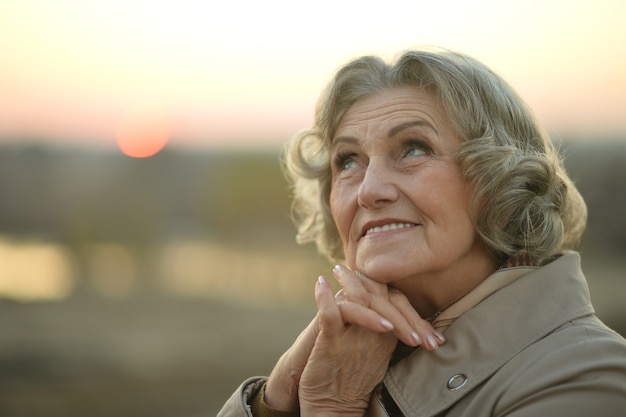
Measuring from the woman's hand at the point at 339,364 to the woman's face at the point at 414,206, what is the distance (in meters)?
0.23

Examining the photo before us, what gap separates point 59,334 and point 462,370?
13191 millimetres

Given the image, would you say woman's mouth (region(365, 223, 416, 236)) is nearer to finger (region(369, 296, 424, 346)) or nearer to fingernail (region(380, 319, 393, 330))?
finger (region(369, 296, 424, 346))

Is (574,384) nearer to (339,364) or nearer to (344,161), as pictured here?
(339,364)

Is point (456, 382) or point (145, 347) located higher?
point (456, 382)

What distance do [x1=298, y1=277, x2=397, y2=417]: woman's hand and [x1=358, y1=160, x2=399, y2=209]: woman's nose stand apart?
0.35m

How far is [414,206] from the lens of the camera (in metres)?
2.74

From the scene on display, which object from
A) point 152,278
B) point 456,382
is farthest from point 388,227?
point 152,278

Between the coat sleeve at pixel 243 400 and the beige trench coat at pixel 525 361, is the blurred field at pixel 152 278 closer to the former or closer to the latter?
the beige trench coat at pixel 525 361

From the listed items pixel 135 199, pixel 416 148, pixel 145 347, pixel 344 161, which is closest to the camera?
pixel 416 148

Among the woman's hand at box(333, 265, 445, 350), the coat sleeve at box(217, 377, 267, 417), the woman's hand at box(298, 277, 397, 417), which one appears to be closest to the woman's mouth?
the woman's hand at box(333, 265, 445, 350)

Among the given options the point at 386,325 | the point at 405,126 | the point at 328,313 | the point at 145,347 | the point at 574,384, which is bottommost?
the point at 145,347

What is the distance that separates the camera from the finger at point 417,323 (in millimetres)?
2600

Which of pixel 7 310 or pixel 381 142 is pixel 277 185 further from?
pixel 381 142

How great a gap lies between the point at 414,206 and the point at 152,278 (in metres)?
20.5
